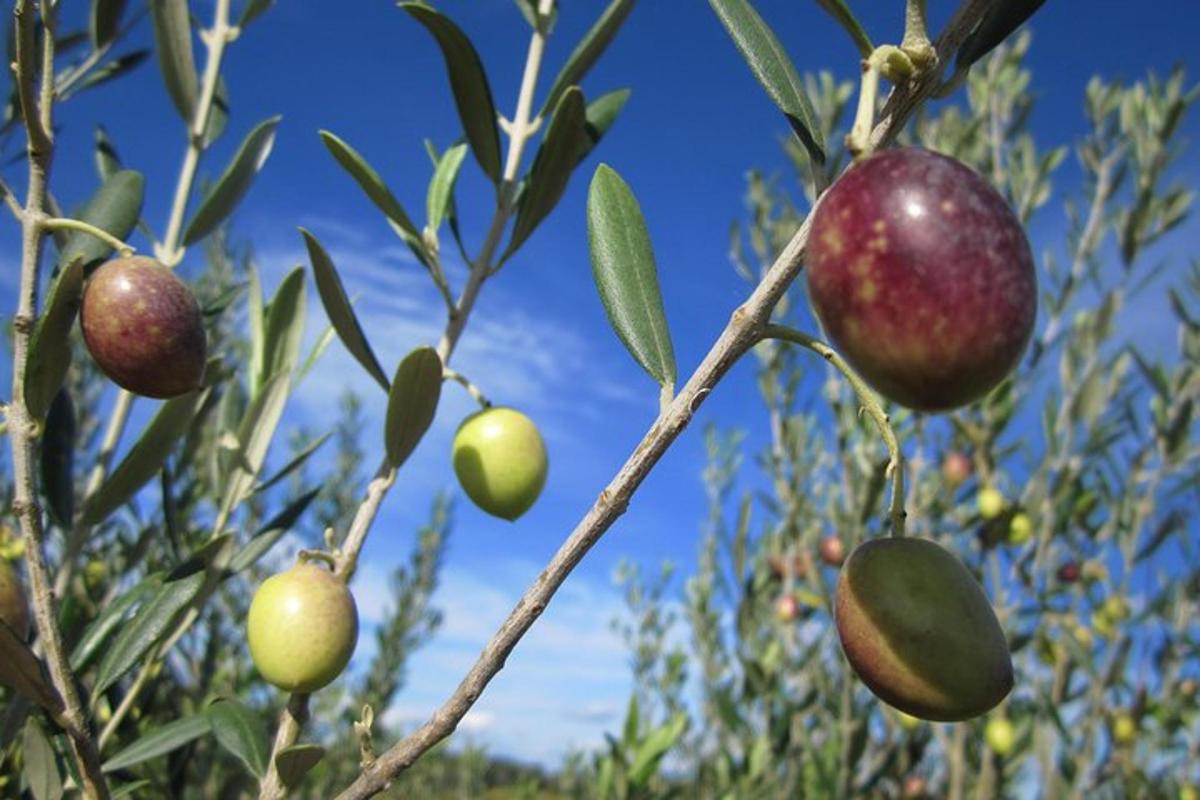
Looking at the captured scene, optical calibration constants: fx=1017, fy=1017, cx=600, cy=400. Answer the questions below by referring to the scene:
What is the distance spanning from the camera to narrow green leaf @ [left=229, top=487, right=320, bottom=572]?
1.39 metres

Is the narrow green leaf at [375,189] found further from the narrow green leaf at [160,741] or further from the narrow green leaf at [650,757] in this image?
the narrow green leaf at [650,757]

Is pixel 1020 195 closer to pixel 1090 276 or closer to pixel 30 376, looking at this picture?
pixel 1090 276

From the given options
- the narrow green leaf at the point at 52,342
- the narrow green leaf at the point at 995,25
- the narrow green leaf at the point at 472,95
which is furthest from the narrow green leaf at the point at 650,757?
the narrow green leaf at the point at 995,25

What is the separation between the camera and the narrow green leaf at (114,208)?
1350 millimetres

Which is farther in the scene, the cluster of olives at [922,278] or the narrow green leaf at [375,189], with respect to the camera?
the narrow green leaf at [375,189]

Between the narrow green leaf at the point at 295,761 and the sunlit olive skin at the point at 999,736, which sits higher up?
the narrow green leaf at the point at 295,761

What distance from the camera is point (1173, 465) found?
12.9 ft

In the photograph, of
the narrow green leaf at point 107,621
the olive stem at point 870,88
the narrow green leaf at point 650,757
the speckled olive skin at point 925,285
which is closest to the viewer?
the speckled olive skin at point 925,285

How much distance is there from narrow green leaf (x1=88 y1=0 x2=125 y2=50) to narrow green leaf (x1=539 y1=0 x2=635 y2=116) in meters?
0.83

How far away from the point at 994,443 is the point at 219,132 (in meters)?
2.79

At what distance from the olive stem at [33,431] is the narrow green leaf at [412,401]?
375 millimetres

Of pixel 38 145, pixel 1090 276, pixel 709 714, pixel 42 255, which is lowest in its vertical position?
pixel 709 714

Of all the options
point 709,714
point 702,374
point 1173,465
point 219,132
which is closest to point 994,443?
point 1173,465

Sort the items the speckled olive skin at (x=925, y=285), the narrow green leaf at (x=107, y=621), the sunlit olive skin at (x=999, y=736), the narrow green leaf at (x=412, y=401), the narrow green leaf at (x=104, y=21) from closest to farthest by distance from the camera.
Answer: the speckled olive skin at (x=925, y=285), the narrow green leaf at (x=412, y=401), the narrow green leaf at (x=107, y=621), the narrow green leaf at (x=104, y=21), the sunlit olive skin at (x=999, y=736)
